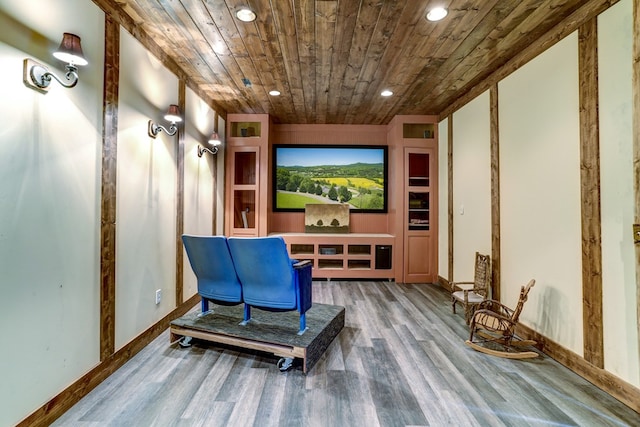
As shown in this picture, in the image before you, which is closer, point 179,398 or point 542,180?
point 179,398

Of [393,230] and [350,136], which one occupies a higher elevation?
[350,136]

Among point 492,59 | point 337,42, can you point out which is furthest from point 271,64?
point 492,59

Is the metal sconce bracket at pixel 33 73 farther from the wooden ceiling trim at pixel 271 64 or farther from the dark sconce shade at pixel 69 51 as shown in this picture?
the wooden ceiling trim at pixel 271 64

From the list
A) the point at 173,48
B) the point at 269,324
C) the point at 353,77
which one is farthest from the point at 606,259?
the point at 173,48

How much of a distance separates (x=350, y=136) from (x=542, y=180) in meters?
3.54

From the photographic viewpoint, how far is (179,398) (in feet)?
6.28

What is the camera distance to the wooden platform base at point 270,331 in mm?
2262

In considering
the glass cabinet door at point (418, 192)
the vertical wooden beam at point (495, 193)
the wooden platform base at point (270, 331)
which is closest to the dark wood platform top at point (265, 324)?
the wooden platform base at point (270, 331)

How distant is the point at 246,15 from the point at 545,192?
9.62 ft

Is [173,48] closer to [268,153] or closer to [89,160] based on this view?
[89,160]

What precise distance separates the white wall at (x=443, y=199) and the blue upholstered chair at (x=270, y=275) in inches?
117

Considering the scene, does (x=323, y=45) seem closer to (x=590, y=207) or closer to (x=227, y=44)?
(x=227, y=44)

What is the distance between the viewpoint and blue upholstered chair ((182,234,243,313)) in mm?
2471

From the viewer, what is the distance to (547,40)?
253cm
